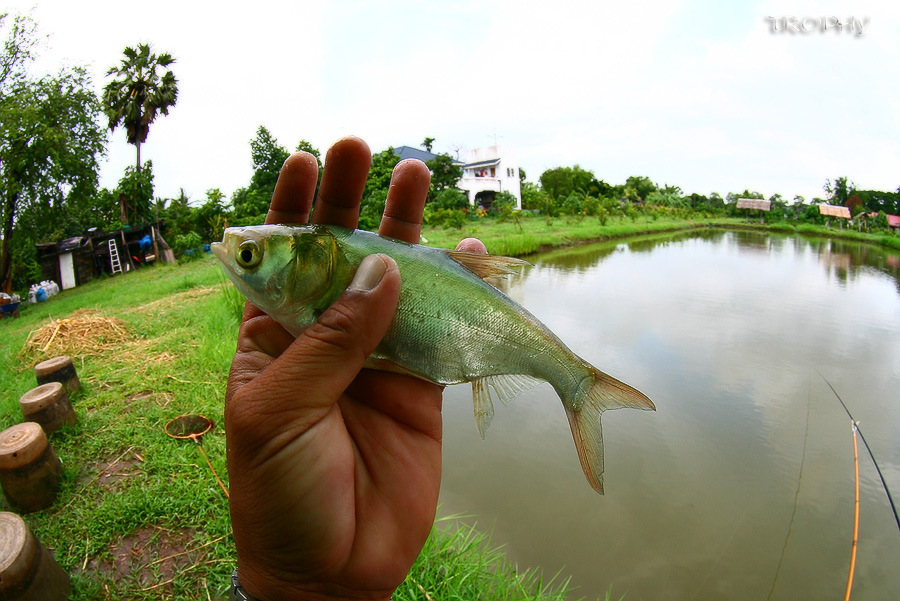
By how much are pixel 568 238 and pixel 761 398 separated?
59.0 feet

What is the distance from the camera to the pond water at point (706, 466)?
4.09m

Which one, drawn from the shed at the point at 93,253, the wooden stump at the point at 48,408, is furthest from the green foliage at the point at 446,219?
the wooden stump at the point at 48,408

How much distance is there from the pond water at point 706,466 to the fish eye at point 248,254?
3.73 m

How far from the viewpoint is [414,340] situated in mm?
1639

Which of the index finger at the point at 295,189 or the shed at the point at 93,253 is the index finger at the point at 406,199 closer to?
the index finger at the point at 295,189

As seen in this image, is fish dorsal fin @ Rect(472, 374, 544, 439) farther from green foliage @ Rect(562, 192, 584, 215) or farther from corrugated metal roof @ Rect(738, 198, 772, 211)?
corrugated metal roof @ Rect(738, 198, 772, 211)

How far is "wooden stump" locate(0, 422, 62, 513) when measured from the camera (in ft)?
11.7

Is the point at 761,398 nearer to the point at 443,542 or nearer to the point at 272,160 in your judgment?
the point at 443,542

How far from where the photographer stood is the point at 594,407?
1.65 metres

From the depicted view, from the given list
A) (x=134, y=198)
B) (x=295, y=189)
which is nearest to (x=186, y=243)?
(x=134, y=198)

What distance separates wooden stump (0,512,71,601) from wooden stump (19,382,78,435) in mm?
1970

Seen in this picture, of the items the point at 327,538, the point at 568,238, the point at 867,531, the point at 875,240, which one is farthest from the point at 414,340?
the point at 875,240

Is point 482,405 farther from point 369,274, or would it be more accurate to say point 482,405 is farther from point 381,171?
point 381,171

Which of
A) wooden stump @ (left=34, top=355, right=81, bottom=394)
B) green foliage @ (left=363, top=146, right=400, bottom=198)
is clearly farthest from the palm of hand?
green foliage @ (left=363, top=146, right=400, bottom=198)
